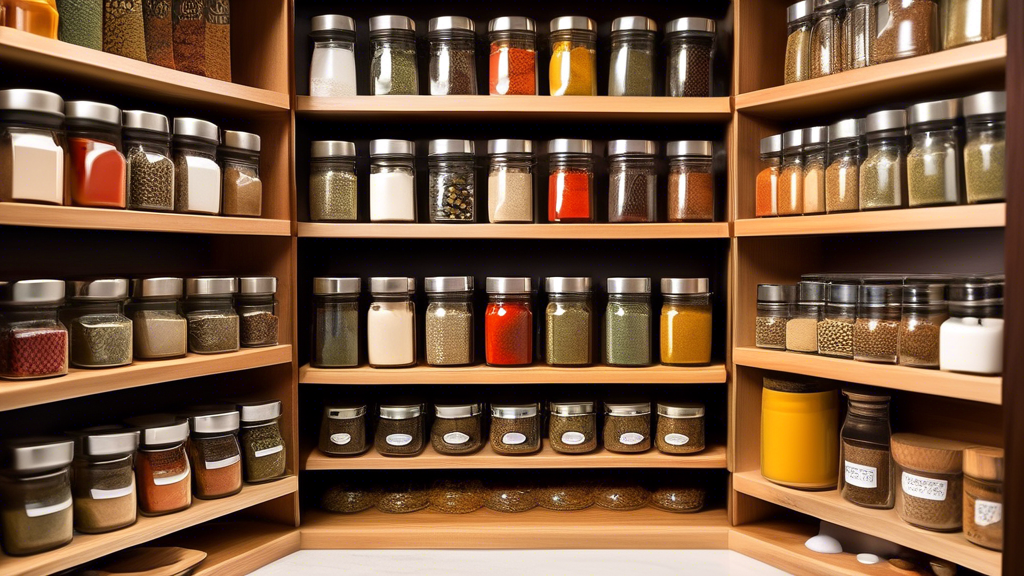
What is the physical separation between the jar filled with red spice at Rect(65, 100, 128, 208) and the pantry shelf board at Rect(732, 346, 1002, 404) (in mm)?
1348

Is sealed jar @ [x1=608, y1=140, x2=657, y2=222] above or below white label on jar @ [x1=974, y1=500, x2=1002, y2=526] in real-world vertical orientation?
above

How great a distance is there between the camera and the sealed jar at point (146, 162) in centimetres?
139

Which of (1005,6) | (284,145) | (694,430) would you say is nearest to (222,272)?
(284,145)

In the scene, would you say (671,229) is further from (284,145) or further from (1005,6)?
(284,145)

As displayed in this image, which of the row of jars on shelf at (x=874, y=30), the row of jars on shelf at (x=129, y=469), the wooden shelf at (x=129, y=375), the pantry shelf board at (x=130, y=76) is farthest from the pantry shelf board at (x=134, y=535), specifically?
the row of jars on shelf at (x=874, y=30)

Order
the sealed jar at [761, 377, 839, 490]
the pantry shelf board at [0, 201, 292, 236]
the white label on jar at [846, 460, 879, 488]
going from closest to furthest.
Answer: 1. the pantry shelf board at [0, 201, 292, 236]
2. the white label on jar at [846, 460, 879, 488]
3. the sealed jar at [761, 377, 839, 490]

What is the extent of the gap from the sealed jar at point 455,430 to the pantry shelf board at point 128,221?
0.55m

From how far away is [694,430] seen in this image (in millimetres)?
1698

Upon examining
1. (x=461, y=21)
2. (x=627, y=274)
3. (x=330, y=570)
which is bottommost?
(x=330, y=570)

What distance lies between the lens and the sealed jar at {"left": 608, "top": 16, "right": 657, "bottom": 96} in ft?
5.47

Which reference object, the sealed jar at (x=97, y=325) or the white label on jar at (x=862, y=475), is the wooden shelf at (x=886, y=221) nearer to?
the white label on jar at (x=862, y=475)

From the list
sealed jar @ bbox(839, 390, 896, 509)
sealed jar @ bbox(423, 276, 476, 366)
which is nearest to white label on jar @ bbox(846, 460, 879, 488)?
sealed jar @ bbox(839, 390, 896, 509)

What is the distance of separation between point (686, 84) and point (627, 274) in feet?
1.67

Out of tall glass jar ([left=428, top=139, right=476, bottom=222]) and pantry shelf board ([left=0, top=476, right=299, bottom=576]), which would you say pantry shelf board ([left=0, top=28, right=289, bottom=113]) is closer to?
tall glass jar ([left=428, top=139, right=476, bottom=222])
